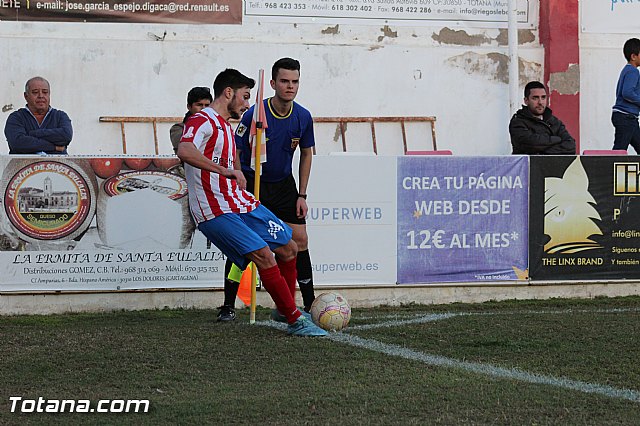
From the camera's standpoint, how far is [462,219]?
10711 mm

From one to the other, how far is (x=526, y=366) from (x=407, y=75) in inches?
411

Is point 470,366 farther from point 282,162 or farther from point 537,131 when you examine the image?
point 537,131

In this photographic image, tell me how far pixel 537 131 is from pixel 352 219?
7.33 feet

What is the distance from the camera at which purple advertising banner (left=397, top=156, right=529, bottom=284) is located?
10.6 metres

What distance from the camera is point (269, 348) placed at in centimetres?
761

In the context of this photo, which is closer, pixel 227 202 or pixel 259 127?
pixel 227 202

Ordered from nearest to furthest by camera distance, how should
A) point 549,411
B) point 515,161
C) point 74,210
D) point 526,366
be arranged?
point 549,411 < point 526,366 < point 74,210 < point 515,161

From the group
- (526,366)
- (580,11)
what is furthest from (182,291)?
(580,11)

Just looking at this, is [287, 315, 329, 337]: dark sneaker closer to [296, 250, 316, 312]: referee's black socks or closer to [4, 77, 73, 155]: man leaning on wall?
[296, 250, 316, 312]: referee's black socks

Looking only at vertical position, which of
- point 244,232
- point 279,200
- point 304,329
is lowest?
point 304,329

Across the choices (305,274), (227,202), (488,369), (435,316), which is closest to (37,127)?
(305,274)

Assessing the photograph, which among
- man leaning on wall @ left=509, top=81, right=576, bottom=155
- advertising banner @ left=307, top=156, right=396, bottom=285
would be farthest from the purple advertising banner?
man leaning on wall @ left=509, top=81, right=576, bottom=155

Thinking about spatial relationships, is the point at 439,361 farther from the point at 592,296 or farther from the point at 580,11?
the point at 580,11

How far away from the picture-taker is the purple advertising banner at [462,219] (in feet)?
34.9
